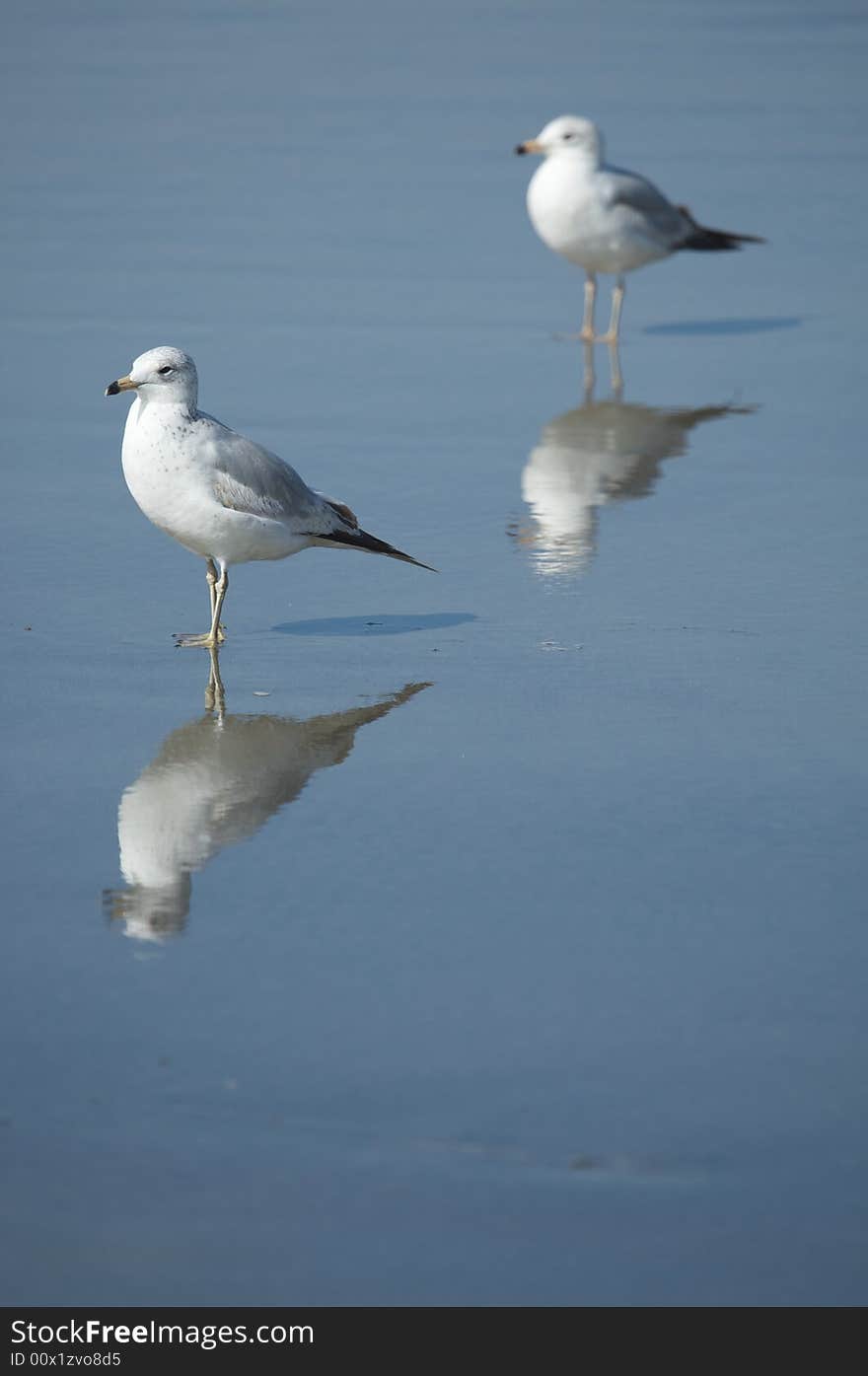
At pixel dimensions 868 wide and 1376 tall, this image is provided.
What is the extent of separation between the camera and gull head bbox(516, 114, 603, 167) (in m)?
12.8

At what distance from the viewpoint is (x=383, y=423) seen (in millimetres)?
9922

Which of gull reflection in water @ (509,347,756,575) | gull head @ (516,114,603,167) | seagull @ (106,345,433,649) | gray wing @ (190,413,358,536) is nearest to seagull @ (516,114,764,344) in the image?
gull head @ (516,114,603,167)

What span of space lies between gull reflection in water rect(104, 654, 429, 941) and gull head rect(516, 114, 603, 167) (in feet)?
24.4

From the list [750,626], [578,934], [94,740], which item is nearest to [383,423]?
[750,626]

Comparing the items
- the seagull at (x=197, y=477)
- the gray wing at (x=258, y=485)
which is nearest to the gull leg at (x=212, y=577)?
the seagull at (x=197, y=477)

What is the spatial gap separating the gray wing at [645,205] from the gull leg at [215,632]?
6.71m

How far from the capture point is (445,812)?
5.30 meters

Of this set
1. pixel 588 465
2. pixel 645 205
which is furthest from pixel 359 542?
pixel 645 205

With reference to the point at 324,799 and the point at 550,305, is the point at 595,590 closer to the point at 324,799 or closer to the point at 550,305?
the point at 324,799

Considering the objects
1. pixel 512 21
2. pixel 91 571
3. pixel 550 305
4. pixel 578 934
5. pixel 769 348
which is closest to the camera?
pixel 578 934

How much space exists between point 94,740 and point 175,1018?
181cm

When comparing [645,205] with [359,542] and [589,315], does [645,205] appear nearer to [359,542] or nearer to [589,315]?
[589,315]

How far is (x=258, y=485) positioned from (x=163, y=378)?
47 cm

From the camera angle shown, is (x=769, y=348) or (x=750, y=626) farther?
(x=769, y=348)
